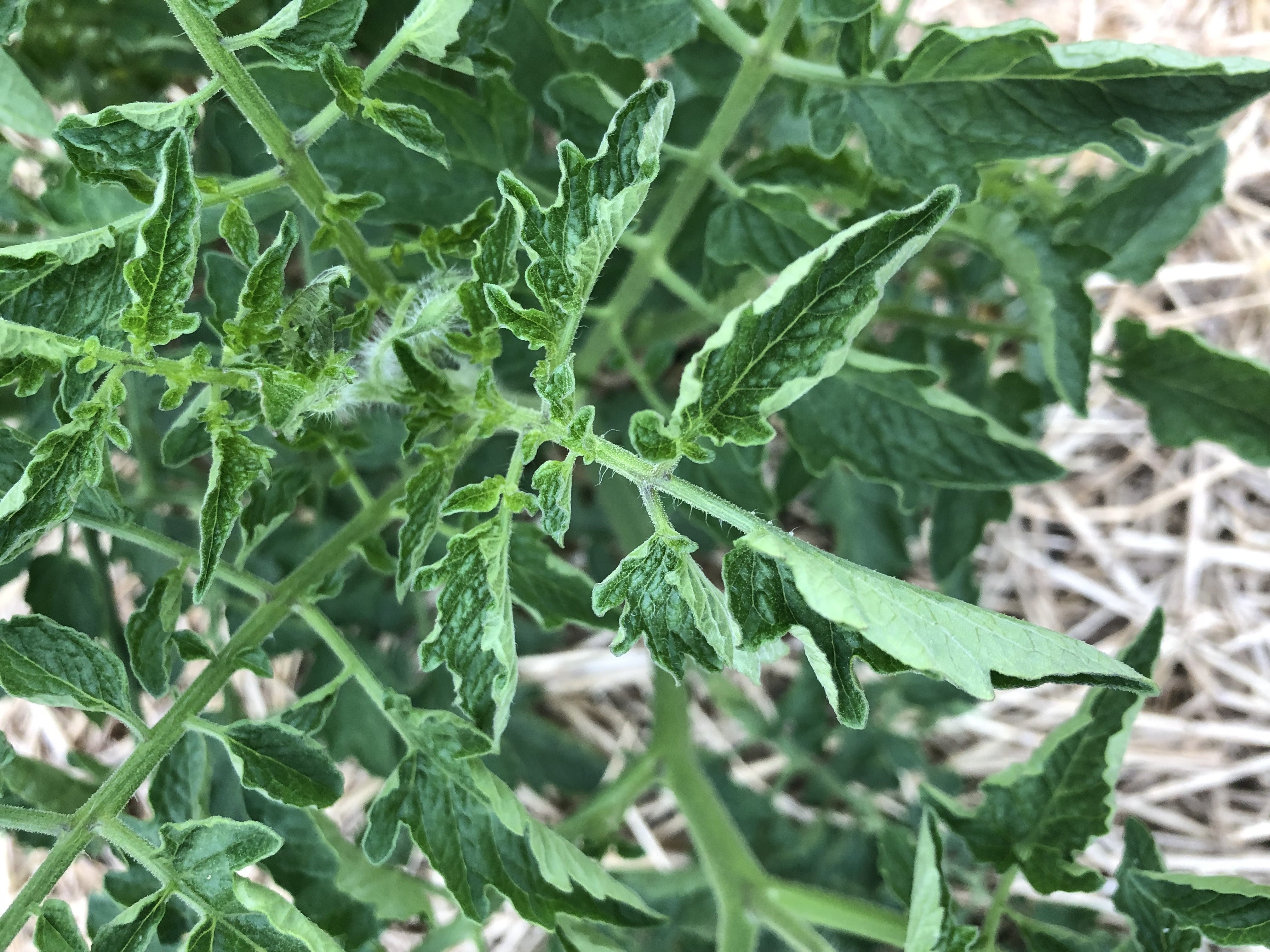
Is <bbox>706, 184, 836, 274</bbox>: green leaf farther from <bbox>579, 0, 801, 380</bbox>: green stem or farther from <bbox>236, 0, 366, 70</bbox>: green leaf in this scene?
<bbox>236, 0, 366, 70</bbox>: green leaf

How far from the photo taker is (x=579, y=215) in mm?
538

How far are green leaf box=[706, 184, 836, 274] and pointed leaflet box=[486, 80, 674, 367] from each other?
0.86 feet

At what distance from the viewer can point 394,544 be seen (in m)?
0.97

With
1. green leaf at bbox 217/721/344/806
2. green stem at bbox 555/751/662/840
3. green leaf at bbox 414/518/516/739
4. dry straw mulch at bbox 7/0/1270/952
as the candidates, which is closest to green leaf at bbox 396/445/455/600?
green leaf at bbox 414/518/516/739

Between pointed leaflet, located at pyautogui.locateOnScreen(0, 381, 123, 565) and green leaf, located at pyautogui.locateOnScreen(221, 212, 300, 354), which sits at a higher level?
green leaf, located at pyautogui.locateOnScreen(221, 212, 300, 354)

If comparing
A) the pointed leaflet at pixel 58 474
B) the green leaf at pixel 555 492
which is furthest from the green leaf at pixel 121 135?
the green leaf at pixel 555 492

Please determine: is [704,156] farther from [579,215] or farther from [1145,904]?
Answer: [1145,904]

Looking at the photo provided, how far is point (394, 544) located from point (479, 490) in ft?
1.36

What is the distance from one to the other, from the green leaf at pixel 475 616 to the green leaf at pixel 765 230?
344 millimetres

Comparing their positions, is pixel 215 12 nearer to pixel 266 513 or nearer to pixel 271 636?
pixel 266 513

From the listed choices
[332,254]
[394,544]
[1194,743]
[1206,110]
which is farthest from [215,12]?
[1194,743]

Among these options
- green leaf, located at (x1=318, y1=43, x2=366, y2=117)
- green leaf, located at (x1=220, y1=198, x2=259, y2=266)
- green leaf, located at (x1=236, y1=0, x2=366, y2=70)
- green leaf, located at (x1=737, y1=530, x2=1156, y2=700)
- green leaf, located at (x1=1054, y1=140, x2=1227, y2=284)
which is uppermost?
green leaf, located at (x1=236, y1=0, x2=366, y2=70)

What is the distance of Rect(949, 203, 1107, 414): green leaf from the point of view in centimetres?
82

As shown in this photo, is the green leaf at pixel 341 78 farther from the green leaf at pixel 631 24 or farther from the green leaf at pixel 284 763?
the green leaf at pixel 284 763
